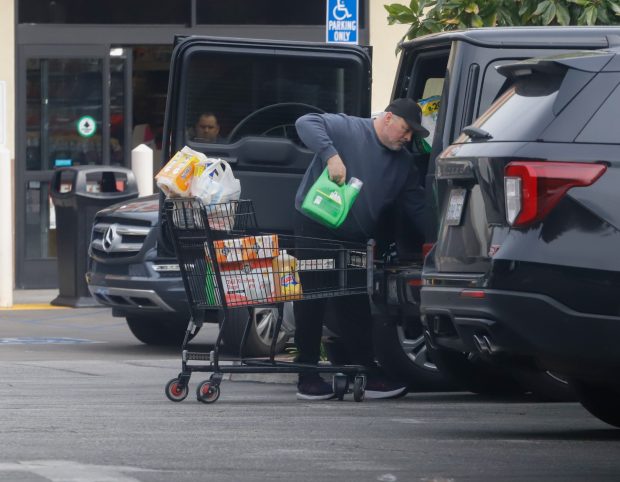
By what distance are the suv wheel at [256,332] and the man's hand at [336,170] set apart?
2133 millimetres

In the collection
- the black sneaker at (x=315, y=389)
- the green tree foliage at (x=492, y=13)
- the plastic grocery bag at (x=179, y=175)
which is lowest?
the black sneaker at (x=315, y=389)

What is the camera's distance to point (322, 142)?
29.8 feet

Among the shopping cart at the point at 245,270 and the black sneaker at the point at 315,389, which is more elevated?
the shopping cart at the point at 245,270

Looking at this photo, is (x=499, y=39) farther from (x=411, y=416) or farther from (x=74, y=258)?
(x=74, y=258)

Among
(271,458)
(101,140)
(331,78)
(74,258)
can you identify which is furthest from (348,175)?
(101,140)

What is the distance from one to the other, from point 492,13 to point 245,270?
→ 3.31 meters

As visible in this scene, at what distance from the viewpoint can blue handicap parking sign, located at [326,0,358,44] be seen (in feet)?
42.3

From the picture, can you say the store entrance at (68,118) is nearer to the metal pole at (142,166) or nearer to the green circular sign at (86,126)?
the green circular sign at (86,126)

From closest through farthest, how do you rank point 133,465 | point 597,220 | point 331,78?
1. point 597,220
2. point 133,465
3. point 331,78

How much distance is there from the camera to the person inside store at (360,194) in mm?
9086

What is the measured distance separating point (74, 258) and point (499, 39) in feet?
28.9

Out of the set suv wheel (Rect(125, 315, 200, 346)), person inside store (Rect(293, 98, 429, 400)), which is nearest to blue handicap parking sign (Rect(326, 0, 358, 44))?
suv wheel (Rect(125, 315, 200, 346))

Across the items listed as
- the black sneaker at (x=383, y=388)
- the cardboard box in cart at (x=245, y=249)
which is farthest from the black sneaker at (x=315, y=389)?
the cardboard box in cart at (x=245, y=249)

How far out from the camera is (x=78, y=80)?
18953 mm
